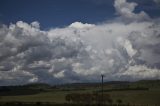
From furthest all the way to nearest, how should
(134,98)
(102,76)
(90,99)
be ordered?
(134,98)
(90,99)
(102,76)

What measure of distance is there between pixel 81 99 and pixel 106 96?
16.3 meters

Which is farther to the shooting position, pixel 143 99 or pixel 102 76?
pixel 143 99

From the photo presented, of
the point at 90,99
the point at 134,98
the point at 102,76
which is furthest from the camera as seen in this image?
the point at 134,98

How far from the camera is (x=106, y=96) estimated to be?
554 feet

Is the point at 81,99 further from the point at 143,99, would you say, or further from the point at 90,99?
the point at 143,99

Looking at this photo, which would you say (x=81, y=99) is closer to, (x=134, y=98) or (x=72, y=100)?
(x=72, y=100)

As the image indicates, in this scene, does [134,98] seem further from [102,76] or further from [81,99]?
[102,76]

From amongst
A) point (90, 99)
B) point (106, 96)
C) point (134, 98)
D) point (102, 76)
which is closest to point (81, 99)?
point (90, 99)

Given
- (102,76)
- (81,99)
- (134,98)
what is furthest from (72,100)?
(102,76)

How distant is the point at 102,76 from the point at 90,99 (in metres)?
60.4

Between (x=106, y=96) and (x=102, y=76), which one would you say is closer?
(x=102, y=76)

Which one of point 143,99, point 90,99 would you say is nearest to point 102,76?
point 90,99

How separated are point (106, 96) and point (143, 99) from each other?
20367 millimetres

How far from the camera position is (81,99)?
160875 mm
